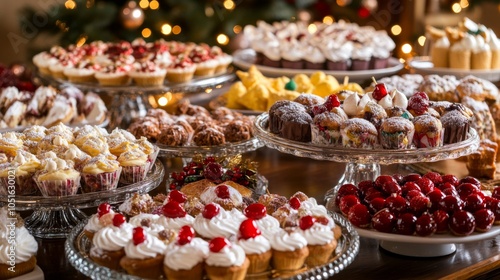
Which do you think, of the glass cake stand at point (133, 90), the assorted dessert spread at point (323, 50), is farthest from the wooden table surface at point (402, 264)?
the assorted dessert spread at point (323, 50)

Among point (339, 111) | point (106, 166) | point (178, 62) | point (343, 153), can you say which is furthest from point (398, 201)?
point (178, 62)

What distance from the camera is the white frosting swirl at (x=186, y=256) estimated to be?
176 centimetres

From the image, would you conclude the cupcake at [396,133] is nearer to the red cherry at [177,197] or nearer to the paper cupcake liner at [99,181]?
the red cherry at [177,197]

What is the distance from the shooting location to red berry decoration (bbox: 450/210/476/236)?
2084mm

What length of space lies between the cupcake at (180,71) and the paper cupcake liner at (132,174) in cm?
146

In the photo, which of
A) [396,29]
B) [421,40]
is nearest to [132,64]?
[421,40]

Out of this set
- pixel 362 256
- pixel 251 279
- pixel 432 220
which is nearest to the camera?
pixel 251 279

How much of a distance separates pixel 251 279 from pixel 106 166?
690mm

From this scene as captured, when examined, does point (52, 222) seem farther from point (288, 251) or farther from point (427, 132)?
point (427, 132)

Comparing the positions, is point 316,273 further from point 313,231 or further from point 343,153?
point 343,153

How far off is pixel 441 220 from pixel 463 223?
6cm

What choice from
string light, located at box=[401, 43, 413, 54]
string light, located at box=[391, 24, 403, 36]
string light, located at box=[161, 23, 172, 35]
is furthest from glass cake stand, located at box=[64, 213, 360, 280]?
string light, located at box=[391, 24, 403, 36]

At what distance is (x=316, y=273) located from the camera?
5.99 ft

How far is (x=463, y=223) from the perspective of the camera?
208cm
